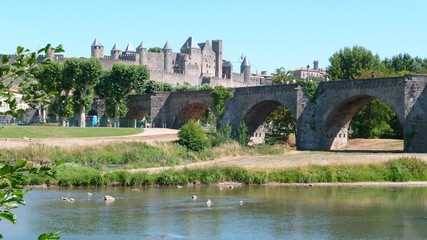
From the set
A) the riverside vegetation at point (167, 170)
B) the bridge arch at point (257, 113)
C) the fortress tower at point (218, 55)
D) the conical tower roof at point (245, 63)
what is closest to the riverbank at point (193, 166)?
the riverside vegetation at point (167, 170)

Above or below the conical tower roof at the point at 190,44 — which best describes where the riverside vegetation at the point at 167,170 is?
below

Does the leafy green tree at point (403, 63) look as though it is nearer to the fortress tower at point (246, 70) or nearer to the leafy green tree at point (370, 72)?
the leafy green tree at point (370, 72)

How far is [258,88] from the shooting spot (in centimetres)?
5644

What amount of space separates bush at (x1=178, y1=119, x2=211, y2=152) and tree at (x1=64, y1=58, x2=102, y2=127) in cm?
2222

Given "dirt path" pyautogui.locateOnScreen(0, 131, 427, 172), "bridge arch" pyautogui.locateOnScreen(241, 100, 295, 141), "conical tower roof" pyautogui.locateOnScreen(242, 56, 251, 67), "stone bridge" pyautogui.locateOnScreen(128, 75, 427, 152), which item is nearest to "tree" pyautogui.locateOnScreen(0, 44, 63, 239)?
"dirt path" pyautogui.locateOnScreen(0, 131, 427, 172)

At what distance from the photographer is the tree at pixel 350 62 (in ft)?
247

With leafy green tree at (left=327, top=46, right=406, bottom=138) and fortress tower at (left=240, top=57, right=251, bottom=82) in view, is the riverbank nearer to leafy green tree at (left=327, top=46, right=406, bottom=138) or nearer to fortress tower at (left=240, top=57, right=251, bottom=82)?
leafy green tree at (left=327, top=46, right=406, bottom=138)

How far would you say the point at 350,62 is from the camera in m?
76.6

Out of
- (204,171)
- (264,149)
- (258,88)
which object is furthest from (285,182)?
(258,88)

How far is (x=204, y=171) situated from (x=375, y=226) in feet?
41.0

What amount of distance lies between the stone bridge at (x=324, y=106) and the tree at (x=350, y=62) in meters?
16.7

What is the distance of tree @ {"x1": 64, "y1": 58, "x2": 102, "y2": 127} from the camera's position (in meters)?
67.6

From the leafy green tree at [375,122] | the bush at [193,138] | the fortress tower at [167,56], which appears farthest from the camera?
the fortress tower at [167,56]

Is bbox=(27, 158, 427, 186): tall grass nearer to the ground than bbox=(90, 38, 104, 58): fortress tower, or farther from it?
nearer to the ground
